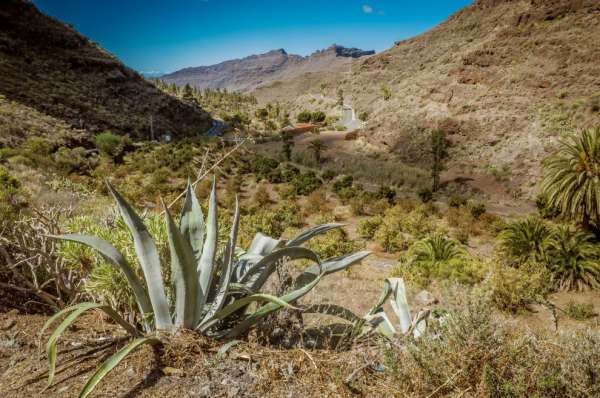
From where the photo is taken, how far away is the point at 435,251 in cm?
870

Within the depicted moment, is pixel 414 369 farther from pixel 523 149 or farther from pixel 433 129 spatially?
pixel 433 129

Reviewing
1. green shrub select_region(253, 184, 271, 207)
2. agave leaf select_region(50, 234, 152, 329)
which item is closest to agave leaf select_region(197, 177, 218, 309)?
agave leaf select_region(50, 234, 152, 329)

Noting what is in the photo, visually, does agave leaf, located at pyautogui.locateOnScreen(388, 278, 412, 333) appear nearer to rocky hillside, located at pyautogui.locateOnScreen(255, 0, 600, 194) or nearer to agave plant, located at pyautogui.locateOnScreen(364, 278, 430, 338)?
agave plant, located at pyautogui.locateOnScreen(364, 278, 430, 338)

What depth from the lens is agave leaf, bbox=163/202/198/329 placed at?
77.9 inches

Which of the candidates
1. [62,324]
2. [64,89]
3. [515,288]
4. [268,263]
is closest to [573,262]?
[515,288]

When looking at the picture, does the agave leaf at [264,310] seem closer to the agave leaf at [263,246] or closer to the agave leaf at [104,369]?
the agave leaf at [104,369]

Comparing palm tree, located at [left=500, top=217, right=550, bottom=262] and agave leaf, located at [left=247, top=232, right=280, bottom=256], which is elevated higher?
agave leaf, located at [left=247, top=232, right=280, bottom=256]

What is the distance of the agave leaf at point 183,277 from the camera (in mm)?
1978

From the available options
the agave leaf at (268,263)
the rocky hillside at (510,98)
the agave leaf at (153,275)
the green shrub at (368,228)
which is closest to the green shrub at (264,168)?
the green shrub at (368,228)

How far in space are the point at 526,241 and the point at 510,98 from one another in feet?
99.2

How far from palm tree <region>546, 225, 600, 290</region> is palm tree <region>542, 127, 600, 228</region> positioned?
2052 millimetres

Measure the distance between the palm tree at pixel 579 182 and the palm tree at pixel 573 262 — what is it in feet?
6.73

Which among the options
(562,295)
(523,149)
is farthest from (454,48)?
(562,295)

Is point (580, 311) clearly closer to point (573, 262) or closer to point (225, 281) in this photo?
point (573, 262)
